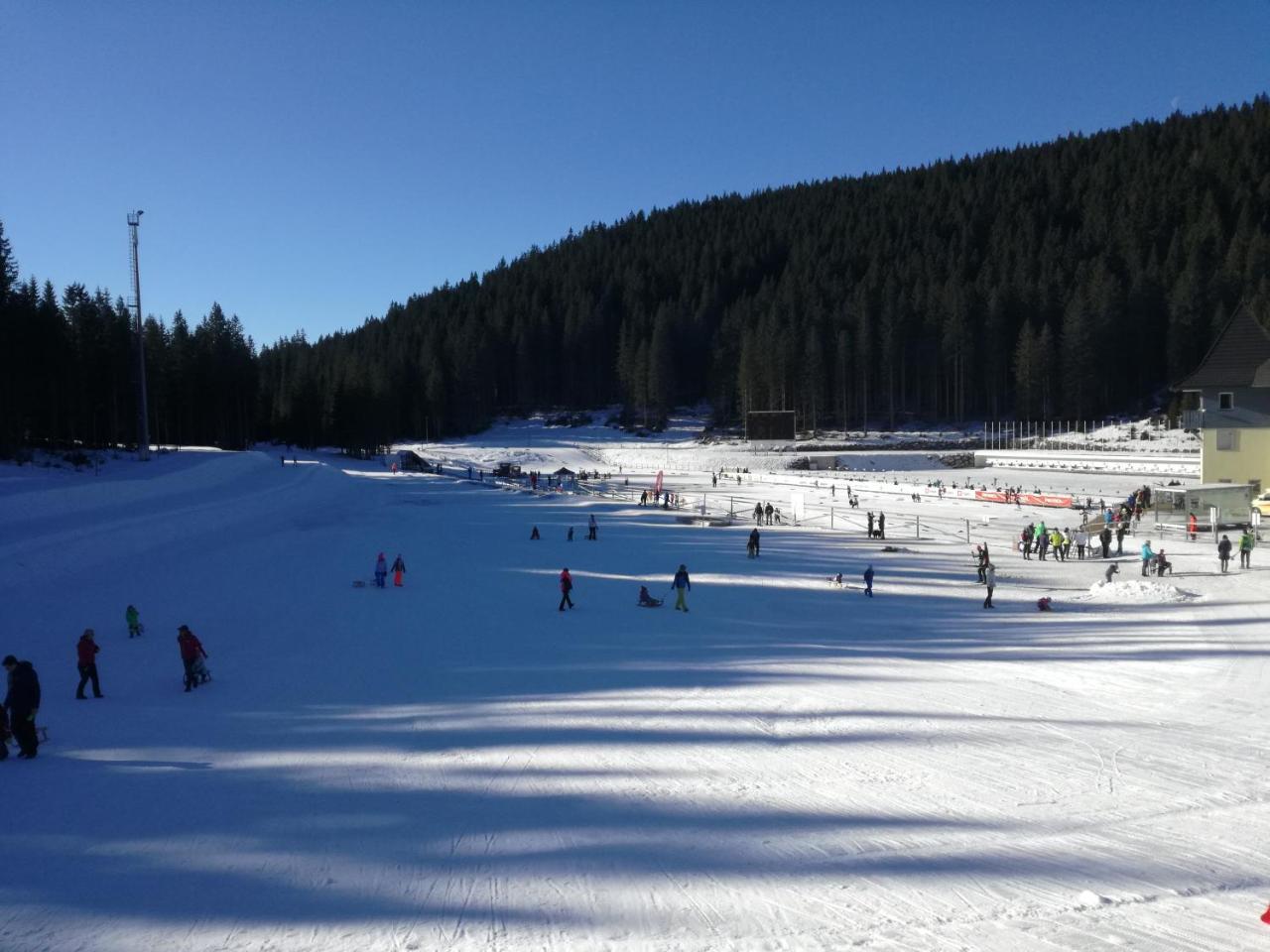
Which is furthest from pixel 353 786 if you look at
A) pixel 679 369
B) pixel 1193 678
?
pixel 679 369

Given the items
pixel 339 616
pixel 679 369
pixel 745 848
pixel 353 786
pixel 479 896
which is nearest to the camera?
pixel 479 896

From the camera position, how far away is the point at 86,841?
664 cm

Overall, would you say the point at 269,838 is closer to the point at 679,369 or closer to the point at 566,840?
the point at 566,840

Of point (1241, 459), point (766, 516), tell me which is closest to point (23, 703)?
point (766, 516)

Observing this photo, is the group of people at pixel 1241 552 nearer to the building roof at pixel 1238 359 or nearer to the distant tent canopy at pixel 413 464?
the building roof at pixel 1238 359

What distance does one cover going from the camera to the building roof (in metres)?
33.6

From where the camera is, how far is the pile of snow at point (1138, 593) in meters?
17.9

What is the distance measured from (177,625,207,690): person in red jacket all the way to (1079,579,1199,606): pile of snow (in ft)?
60.7

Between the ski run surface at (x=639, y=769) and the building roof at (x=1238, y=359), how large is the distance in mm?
18887

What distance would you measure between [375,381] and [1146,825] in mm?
91348

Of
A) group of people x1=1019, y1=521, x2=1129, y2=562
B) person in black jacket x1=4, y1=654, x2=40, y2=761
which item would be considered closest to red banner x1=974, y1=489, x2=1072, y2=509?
group of people x1=1019, y1=521, x2=1129, y2=562

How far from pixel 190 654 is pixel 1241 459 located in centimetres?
3969

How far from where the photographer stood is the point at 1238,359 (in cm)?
3450

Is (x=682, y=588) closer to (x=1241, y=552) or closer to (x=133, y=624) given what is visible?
(x=133, y=624)
